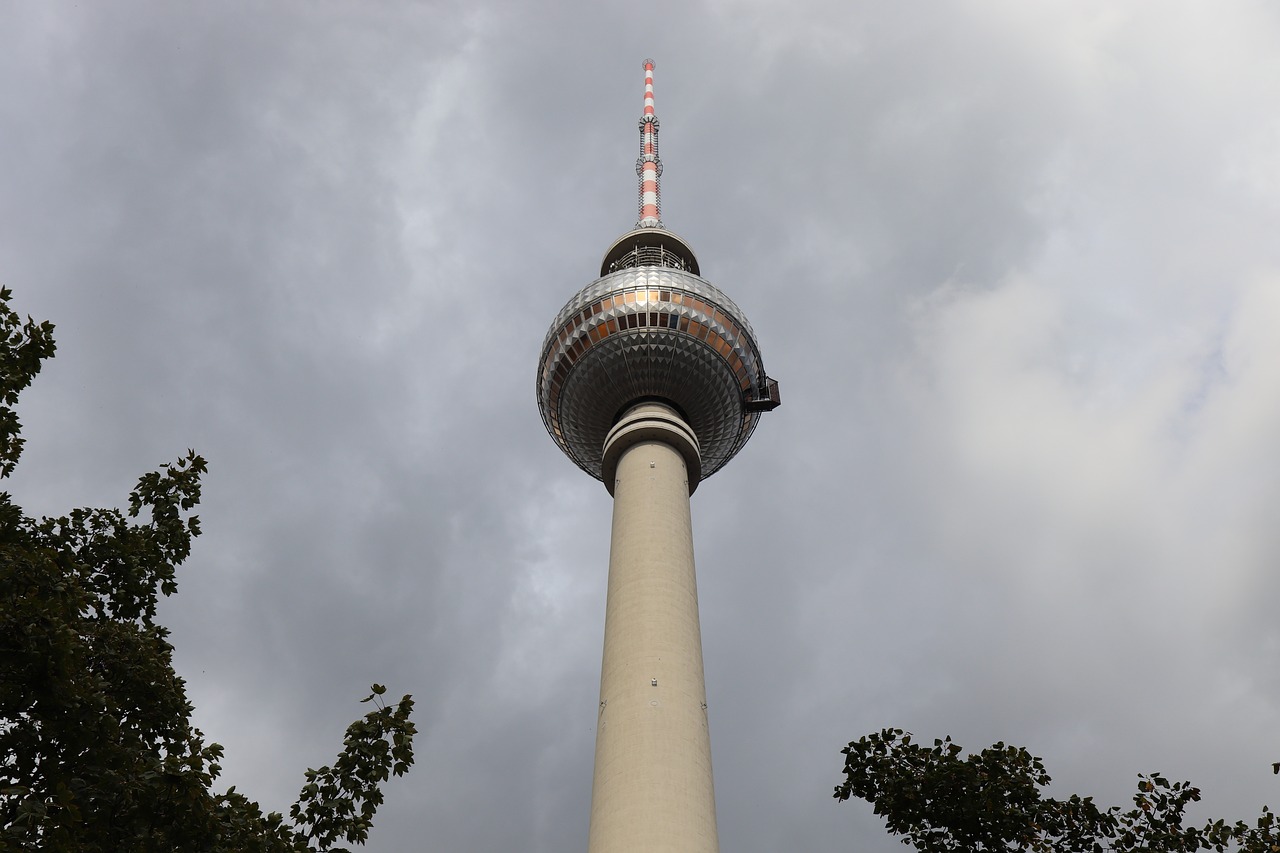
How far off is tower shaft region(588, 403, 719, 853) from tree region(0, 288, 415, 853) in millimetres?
16213

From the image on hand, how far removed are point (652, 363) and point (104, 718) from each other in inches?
1525

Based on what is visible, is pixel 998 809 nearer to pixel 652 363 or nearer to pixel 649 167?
pixel 652 363

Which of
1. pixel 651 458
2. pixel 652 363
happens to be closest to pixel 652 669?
pixel 651 458

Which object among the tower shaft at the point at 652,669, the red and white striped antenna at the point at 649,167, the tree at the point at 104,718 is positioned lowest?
the tree at the point at 104,718

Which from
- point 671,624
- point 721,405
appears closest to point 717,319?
point 721,405

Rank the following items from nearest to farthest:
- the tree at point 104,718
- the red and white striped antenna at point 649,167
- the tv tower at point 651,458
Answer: the tree at point 104,718, the tv tower at point 651,458, the red and white striped antenna at point 649,167

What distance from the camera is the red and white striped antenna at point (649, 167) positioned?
2756 inches

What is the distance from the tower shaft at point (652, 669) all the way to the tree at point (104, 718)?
53.2 ft

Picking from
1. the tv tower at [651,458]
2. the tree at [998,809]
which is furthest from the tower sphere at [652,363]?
the tree at [998,809]

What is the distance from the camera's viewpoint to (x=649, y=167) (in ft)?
244

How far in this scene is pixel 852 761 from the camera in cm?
2836

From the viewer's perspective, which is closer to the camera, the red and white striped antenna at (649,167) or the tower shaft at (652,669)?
the tower shaft at (652,669)

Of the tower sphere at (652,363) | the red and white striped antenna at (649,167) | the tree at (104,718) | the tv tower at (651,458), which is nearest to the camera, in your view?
the tree at (104,718)

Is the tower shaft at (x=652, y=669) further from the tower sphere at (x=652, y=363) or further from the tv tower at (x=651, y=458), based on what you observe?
the tower sphere at (x=652, y=363)
